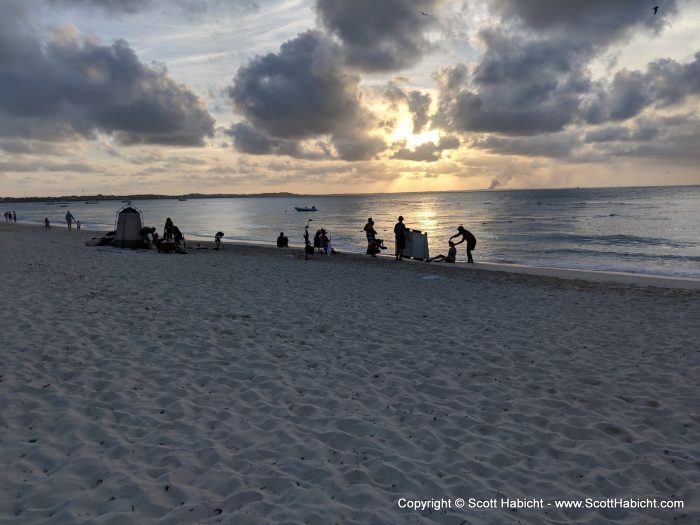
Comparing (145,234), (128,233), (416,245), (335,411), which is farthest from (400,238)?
(335,411)

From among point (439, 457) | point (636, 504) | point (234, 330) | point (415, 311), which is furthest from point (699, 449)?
point (234, 330)

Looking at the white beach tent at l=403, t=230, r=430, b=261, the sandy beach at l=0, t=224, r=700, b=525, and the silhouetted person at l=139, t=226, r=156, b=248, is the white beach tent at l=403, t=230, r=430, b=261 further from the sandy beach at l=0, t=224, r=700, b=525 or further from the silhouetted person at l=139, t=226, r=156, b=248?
the silhouetted person at l=139, t=226, r=156, b=248

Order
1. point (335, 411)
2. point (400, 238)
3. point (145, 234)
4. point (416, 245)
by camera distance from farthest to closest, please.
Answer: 1. point (416, 245)
2. point (145, 234)
3. point (400, 238)
4. point (335, 411)

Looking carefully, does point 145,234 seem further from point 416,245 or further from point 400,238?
point 416,245

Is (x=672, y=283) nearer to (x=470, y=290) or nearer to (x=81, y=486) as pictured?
(x=470, y=290)

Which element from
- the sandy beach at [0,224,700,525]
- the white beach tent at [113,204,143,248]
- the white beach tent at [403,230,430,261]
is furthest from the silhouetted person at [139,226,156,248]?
the white beach tent at [403,230,430,261]

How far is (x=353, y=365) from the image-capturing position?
23.5ft

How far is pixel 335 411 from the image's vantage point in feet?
18.2

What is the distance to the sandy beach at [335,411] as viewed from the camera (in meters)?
3.88

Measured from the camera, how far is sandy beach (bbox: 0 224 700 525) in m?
3.88

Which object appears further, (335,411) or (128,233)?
(128,233)

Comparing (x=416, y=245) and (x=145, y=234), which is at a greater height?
(x=145, y=234)

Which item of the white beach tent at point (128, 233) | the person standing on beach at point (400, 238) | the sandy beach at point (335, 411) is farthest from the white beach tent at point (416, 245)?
the white beach tent at point (128, 233)

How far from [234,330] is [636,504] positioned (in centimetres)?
693
